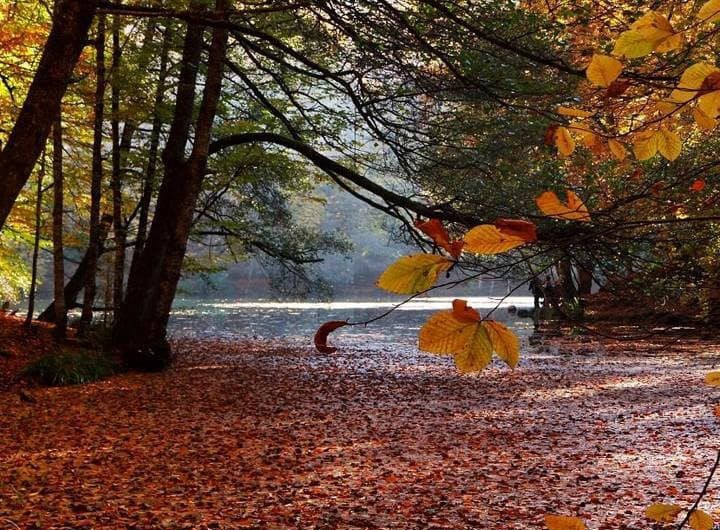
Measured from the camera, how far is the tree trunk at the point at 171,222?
9859 millimetres

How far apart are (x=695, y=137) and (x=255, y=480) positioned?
9.39 meters

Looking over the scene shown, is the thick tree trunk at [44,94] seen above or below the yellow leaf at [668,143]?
above

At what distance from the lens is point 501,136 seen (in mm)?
9953

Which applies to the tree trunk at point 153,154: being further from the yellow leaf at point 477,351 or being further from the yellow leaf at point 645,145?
the yellow leaf at point 477,351

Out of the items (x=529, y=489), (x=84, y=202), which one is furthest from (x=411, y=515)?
(x=84, y=202)

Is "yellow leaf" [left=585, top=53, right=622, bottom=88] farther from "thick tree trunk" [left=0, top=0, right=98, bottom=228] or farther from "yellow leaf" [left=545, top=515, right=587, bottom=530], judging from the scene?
"thick tree trunk" [left=0, top=0, right=98, bottom=228]

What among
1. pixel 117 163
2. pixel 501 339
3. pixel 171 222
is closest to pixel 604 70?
pixel 501 339

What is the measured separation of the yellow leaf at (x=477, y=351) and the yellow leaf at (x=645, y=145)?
56cm

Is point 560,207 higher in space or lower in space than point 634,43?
lower

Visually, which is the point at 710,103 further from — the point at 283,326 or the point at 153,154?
the point at 283,326

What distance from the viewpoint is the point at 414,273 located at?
2.39 feet

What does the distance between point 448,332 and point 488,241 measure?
0.11m

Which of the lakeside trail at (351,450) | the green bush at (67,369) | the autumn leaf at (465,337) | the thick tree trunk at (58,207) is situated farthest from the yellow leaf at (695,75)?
the thick tree trunk at (58,207)

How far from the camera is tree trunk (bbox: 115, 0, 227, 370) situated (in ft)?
32.3
